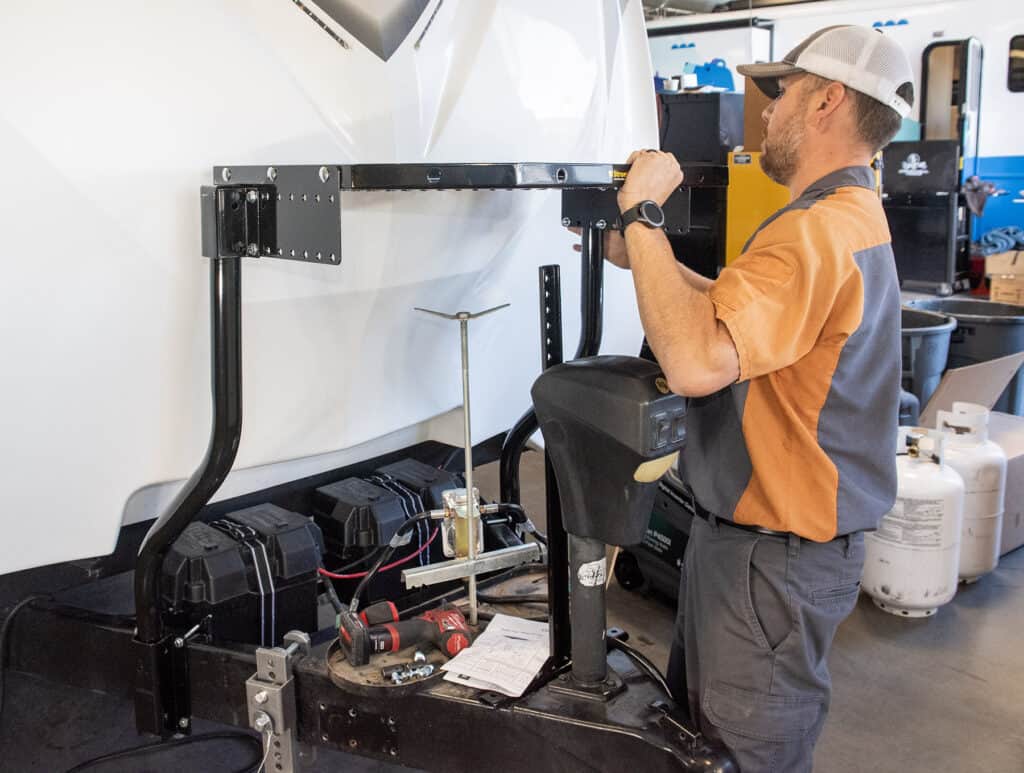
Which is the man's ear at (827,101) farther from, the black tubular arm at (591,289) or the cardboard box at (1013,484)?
the cardboard box at (1013,484)

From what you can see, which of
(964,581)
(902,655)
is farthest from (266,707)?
(964,581)

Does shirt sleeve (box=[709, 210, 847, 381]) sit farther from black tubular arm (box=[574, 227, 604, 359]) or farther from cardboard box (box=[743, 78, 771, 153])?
cardboard box (box=[743, 78, 771, 153])

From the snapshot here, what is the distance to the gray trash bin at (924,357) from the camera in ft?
15.0

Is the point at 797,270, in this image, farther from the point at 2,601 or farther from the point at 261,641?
the point at 2,601

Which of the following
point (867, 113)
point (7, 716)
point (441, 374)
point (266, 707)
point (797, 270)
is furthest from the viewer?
point (7, 716)

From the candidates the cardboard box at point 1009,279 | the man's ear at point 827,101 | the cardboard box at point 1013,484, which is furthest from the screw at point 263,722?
the cardboard box at point 1009,279

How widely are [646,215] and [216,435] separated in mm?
796

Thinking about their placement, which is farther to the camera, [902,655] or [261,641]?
[902,655]

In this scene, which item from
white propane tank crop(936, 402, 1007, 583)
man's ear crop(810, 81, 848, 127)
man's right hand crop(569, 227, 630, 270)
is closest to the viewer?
man's ear crop(810, 81, 848, 127)

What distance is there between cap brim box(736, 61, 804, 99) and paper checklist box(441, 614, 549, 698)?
112 cm

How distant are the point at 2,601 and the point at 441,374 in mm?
1116

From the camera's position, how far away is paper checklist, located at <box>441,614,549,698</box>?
1816 millimetres

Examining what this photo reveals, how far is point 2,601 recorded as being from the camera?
227cm

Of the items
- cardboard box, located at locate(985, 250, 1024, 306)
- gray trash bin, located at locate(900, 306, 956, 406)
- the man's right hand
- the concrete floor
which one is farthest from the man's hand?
cardboard box, located at locate(985, 250, 1024, 306)
